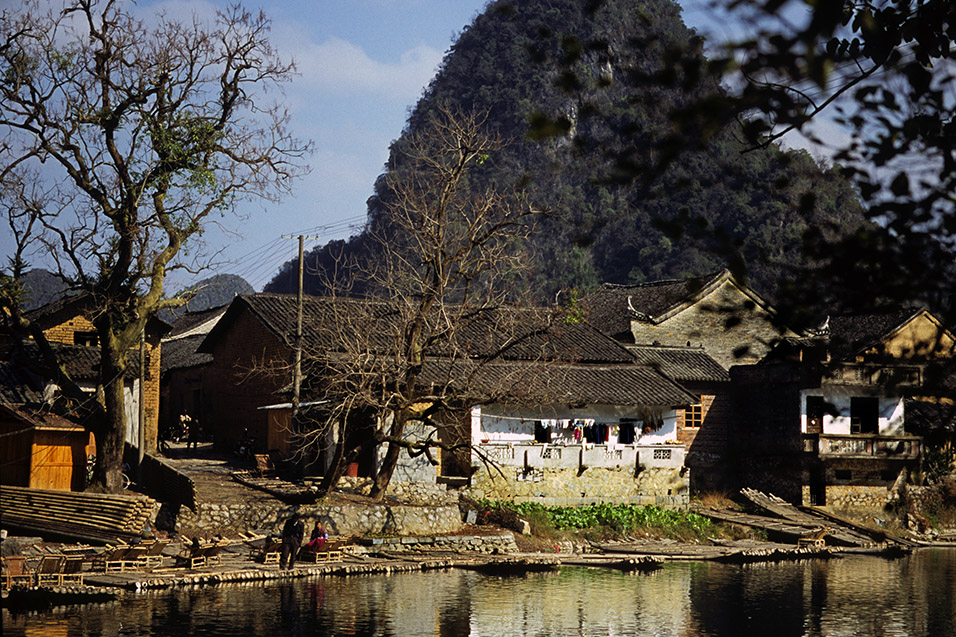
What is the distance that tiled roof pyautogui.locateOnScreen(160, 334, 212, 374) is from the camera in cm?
4825

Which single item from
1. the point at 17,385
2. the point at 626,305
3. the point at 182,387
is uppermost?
the point at 626,305

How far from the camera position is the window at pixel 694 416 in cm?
4456

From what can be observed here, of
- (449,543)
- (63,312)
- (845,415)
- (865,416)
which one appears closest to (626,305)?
(845,415)

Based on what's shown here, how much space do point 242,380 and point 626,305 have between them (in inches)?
742

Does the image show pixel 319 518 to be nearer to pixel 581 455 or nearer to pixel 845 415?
pixel 581 455

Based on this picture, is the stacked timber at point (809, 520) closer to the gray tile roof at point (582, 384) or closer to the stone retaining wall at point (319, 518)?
the gray tile roof at point (582, 384)

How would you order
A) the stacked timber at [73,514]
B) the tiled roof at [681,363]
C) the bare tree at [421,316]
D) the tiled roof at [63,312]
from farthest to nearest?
A: the tiled roof at [681,363], the tiled roof at [63,312], the bare tree at [421,316], the stacked timber at [73,514]

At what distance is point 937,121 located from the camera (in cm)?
671

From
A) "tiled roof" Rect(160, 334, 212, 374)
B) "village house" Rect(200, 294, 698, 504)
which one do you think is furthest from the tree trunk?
"tiled roof" Rect(160, 334, 212, 374)

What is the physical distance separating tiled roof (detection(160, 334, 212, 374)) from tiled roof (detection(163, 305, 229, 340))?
261 cm

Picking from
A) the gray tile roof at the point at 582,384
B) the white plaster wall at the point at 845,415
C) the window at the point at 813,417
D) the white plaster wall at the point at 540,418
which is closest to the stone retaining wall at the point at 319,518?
the gray tile roof at the point at 582,384

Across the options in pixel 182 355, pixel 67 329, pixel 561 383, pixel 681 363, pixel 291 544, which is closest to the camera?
pixel 291 544

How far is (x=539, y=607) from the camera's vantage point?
23234mm

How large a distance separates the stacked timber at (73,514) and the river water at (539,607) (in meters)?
5.36
